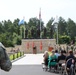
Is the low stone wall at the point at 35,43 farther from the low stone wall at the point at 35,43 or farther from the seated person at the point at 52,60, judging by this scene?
the seated person at the point at 52,60

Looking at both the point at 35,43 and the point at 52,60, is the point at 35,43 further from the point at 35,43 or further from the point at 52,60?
the point at 52,60

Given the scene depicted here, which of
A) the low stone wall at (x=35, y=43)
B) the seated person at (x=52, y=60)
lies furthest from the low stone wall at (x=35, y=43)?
the seated person at (x=52, y=60)

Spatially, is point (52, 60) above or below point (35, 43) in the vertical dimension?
above

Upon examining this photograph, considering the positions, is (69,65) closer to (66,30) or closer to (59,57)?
(59,57)

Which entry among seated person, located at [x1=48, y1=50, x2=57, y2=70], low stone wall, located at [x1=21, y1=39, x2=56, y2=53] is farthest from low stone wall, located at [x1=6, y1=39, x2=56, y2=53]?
seated person, located at [x1=48, y1=50, x2=57, y2=70]

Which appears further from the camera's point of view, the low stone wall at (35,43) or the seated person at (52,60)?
the low stone wall at (35,43)

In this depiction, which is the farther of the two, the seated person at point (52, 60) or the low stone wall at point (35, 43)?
the low stone wall at point (35, 43)

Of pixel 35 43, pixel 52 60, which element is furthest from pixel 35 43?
pixel 52 60

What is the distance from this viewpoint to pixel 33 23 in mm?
136625

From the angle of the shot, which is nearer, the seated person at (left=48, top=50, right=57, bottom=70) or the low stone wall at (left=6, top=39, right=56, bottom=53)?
the seated person at (left=48, top=50, right=57, bottom=70)

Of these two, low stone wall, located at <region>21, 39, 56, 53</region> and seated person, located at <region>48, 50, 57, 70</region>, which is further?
low stone wall, located at <region>21, 39, 56, 53</region>

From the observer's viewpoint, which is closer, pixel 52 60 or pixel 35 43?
pixel 52 60

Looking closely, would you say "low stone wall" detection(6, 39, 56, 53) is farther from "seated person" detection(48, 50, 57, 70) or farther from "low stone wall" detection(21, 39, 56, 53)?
"seated person" detection(48, 50, 57, 70)

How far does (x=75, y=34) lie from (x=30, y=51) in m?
71.1
